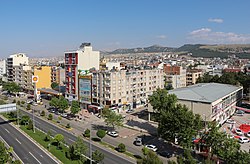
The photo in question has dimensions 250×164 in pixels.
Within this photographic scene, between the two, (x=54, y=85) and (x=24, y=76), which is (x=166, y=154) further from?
(x=24, y=76)

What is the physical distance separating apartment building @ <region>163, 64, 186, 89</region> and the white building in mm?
35706

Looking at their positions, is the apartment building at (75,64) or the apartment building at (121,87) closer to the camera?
the apartment building at (121,87)

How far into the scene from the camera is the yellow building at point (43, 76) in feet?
317

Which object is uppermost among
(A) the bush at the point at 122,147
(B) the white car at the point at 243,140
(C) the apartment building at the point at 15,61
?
Result: (C) the apartment building at the point at 15,61

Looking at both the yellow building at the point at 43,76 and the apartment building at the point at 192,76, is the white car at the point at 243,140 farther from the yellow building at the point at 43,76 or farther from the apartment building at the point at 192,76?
the yellow building at the point at 43,76

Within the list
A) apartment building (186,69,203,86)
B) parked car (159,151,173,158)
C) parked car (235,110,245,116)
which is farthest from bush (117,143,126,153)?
apartment building (186,69,203,86)

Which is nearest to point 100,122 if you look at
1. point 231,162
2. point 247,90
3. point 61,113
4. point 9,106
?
point 61,113

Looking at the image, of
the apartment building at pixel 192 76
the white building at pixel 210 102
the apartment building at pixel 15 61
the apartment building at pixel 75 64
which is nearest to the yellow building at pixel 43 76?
the apartment building at pixel 15 61

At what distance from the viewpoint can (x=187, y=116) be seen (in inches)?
1447

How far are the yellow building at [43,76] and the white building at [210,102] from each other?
6057cm

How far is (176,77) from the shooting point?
99062mm

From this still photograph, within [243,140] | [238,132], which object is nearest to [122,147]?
[243,140]

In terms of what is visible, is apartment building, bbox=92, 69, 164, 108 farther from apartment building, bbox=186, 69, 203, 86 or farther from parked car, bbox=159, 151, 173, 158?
apartment building, bbox=186, 69, 203, 86

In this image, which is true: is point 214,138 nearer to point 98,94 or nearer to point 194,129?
point 194,129
